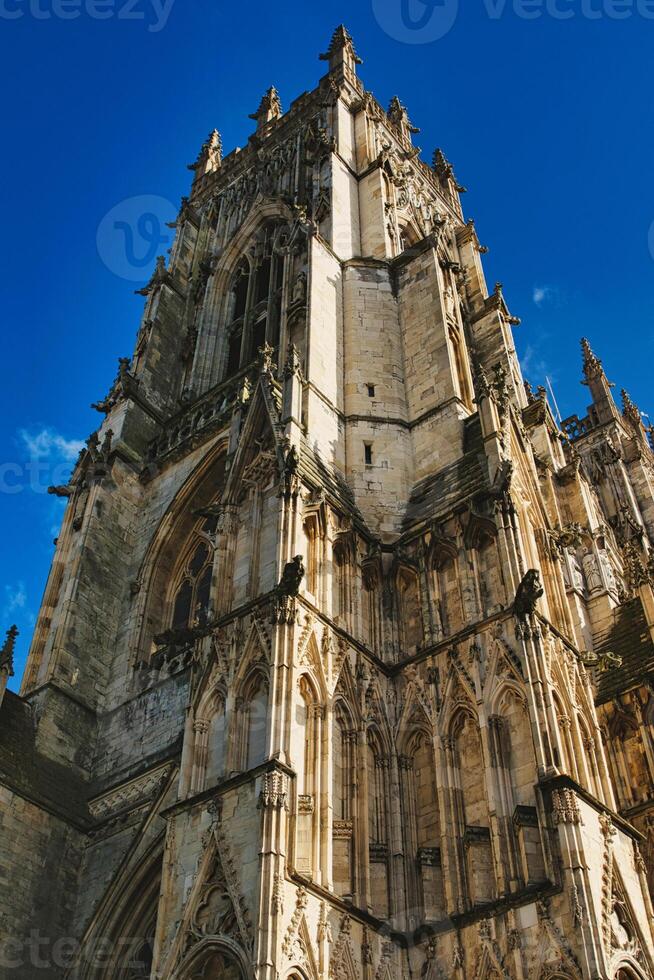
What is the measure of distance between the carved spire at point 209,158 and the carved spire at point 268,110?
6.18ft

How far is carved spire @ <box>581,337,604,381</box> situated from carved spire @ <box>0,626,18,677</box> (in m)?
34.3

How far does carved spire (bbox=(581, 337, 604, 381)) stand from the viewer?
4772cm

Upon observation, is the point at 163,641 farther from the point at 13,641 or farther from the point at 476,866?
the point at 476,866

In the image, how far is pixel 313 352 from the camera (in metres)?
19.8

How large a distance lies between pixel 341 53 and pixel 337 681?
77.9ft

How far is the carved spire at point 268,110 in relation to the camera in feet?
117

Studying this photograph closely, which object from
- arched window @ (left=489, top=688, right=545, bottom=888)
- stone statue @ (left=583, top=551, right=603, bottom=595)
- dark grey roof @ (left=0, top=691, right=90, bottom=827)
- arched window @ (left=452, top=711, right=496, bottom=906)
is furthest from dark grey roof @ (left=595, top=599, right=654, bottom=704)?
dark grey roof @ (left=0, top=691, right=90, bottom=827)

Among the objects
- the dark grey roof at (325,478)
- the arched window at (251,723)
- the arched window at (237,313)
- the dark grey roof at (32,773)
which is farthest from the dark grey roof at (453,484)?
the arched window at (237,313)

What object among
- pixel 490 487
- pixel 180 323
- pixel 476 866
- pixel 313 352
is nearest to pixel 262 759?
pixel 476 866

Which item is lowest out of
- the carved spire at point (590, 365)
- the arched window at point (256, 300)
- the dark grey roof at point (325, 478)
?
the dark grey roof at point (325, 478)

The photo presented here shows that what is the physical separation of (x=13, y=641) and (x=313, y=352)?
24.0 feet

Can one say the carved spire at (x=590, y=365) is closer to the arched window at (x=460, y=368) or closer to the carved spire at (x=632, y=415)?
the carved spire at (x=632, y=415)

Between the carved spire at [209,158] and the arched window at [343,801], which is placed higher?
the carved spire at [209,158]

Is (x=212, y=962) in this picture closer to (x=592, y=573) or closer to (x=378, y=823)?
(x=378, y=823)
